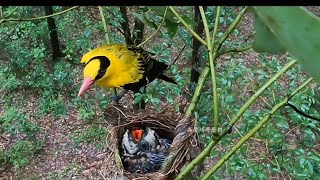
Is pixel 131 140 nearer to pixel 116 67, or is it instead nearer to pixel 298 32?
pixel 116 67

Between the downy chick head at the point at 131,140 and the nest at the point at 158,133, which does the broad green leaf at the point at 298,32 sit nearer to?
the nest at the point at 158,133

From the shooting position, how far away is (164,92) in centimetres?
219

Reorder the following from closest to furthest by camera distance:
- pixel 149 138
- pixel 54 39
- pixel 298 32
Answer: pixel 298 32 < pixel 149 138 < pixel 54 39

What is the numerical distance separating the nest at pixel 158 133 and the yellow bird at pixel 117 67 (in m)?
0.15

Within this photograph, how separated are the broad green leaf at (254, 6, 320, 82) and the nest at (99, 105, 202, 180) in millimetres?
958

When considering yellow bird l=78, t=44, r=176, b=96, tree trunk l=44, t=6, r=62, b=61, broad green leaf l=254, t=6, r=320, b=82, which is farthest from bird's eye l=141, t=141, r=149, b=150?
tree trunk l=44, t=6, r=62, b=61

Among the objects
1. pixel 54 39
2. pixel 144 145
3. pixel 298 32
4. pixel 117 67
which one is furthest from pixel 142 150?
pixel 54 39

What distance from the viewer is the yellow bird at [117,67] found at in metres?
1.64

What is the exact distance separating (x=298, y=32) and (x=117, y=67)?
5.17 ft

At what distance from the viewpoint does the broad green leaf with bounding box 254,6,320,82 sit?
0.17m

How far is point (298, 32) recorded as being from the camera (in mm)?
171

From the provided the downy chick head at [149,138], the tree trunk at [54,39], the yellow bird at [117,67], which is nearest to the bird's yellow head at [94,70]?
the yellow bird at [117,67]

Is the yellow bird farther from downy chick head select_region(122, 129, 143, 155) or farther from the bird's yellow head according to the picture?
downy chick head select_region(122, 129, 143, 155)
